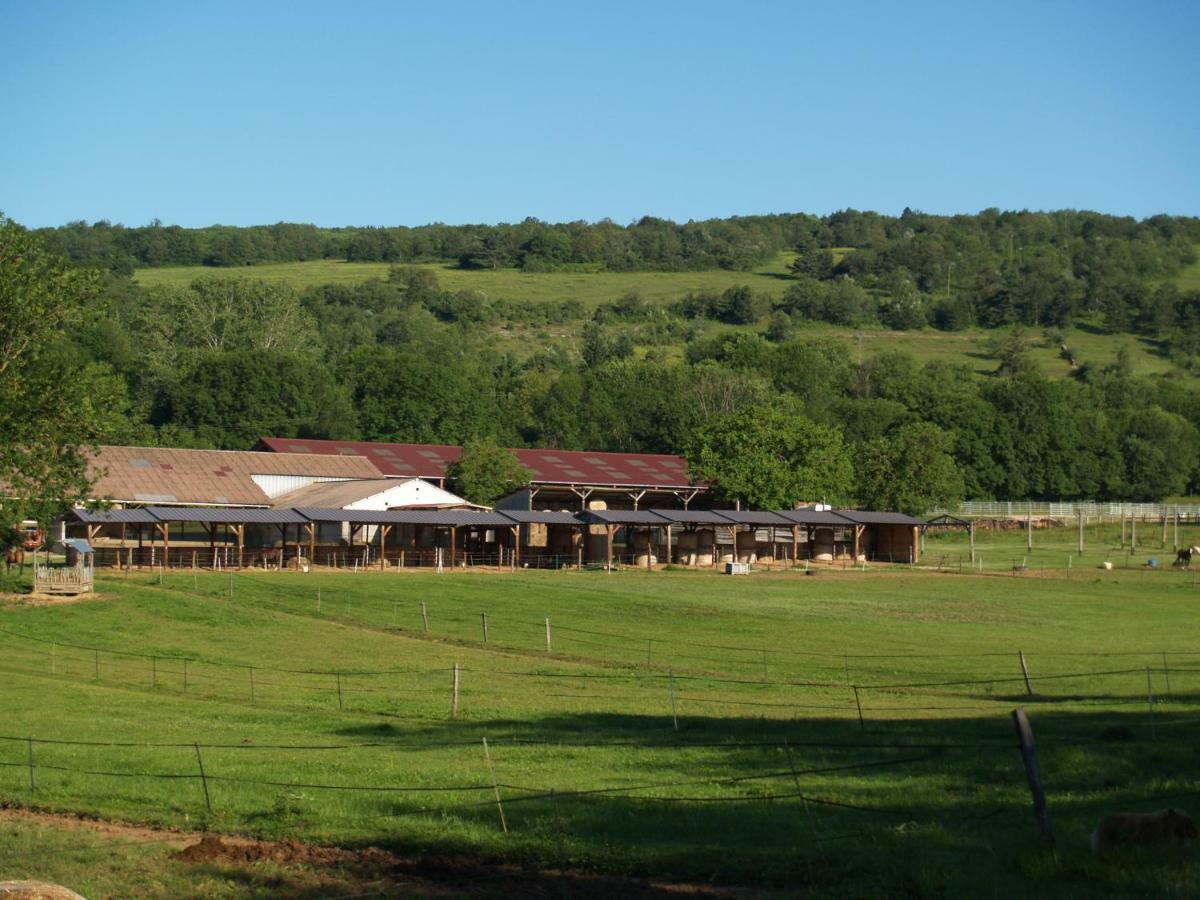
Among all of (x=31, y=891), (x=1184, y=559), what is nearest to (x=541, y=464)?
(x=1184, y=559)

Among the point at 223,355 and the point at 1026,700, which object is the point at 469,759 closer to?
the point at 1026,700

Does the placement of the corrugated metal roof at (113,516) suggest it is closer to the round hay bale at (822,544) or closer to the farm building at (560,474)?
the farm building at (560,474)

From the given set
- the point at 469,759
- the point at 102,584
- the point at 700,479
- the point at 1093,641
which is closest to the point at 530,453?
the point at 700,479

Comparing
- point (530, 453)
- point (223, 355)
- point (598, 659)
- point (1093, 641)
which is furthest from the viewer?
point (223, 355)

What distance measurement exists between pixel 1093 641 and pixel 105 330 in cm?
11205

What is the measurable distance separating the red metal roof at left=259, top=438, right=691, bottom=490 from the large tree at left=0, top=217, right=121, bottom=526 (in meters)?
44.3

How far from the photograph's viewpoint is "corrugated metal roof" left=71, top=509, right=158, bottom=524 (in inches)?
2504

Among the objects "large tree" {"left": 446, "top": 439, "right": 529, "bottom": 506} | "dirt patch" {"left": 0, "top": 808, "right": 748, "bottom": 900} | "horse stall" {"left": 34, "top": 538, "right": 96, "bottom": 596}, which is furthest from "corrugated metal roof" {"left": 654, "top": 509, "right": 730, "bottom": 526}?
"dirt patch" {"left": 0, "top": 808, "right": 748, "bottom": 900}

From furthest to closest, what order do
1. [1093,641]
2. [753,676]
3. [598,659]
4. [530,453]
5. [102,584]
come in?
[530,453], [102,584], [1093,641], [598,659], [753,676]

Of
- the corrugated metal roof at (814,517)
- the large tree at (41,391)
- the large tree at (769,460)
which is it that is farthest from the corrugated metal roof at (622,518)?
the large tree at (41,391)

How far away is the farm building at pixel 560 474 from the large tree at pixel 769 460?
13.6 ft

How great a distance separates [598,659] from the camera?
4000 cm

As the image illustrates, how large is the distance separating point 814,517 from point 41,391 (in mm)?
48669

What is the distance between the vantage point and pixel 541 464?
3907 inches
